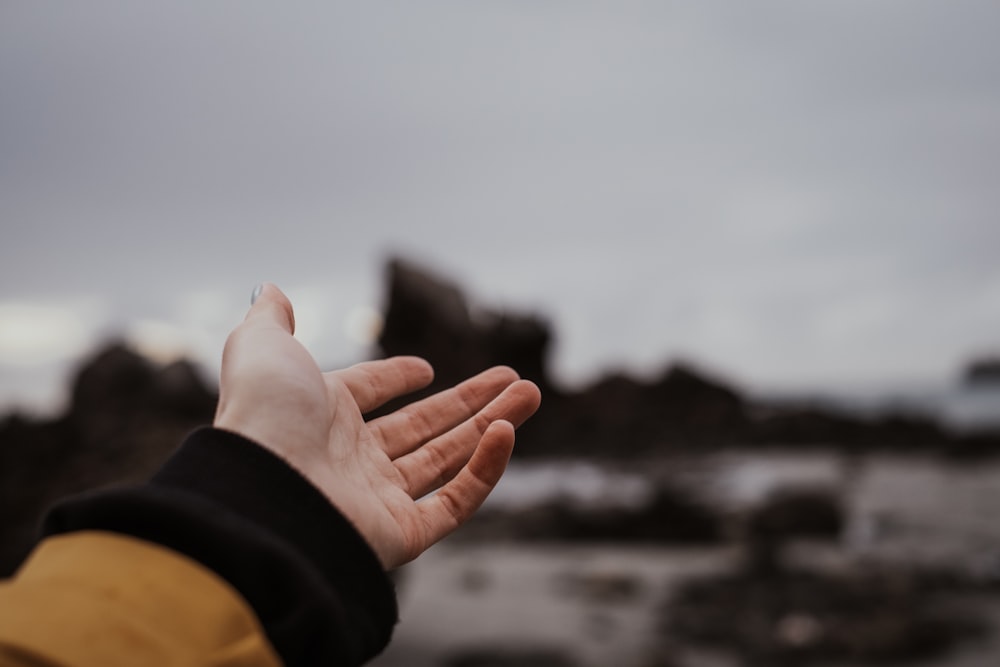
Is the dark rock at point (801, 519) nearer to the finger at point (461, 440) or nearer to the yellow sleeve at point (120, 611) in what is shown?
the finger at point (461, 440)

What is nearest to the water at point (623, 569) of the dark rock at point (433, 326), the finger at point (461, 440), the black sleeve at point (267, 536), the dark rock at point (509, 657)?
the dark rock at point (509, 657)

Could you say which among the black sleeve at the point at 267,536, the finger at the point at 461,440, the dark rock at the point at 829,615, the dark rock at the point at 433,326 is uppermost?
the dark rock at the point at 433,326

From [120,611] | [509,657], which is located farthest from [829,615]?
[120,611]

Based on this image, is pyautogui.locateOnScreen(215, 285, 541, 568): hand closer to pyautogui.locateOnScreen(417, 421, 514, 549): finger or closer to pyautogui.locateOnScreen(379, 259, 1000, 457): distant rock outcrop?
pyautogui.locateOnScreen(417, 421, 514, 549): finger

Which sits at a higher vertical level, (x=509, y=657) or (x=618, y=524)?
(x=618, y=524)

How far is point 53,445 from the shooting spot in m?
9.55

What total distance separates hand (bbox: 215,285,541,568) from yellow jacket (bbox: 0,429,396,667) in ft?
0.38

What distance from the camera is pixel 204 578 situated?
1257mm

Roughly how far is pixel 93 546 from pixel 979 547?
11.4 meters

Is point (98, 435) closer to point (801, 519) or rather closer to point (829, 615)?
point (829, 615)

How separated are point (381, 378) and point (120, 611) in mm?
1262

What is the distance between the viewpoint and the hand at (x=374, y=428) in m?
1.74

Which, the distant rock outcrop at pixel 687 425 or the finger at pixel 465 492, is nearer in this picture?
Result: the finger at pixel 465 492

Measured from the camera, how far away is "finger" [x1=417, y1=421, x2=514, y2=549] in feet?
6.44
